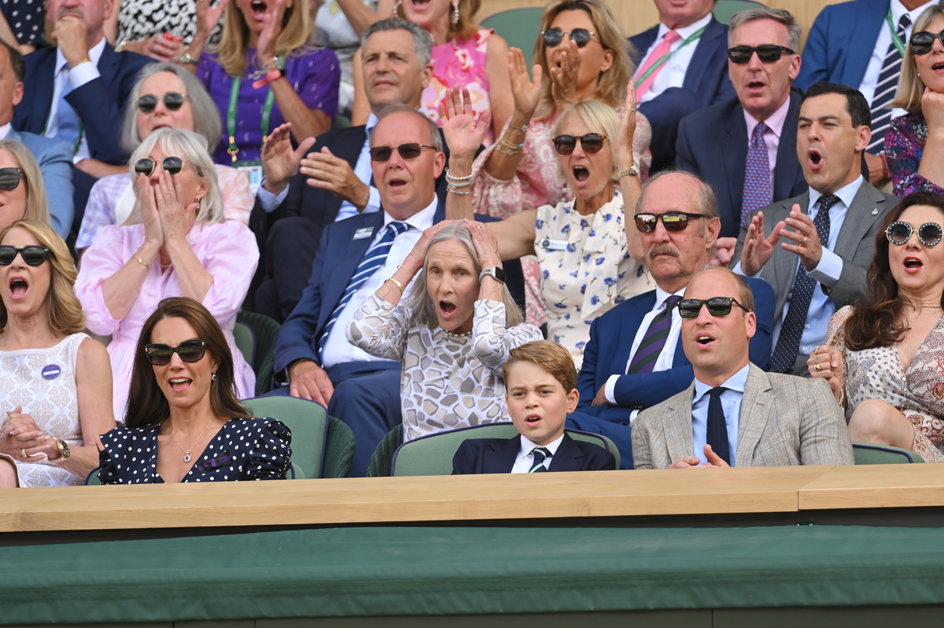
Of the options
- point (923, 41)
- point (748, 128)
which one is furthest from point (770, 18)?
point (923, 41)

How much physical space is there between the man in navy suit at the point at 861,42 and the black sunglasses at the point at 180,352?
284cm

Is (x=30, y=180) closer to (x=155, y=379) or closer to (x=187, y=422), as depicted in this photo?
(x=155, y=379)

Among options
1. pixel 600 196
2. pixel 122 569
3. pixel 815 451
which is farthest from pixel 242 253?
pixel 122 569

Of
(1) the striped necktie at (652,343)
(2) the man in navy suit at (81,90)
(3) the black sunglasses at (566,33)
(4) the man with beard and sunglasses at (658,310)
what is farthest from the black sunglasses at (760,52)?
(2) the man in navy suit at (81,90)

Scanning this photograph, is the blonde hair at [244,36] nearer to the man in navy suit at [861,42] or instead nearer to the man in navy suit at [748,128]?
the man in navy suit at [748,128]

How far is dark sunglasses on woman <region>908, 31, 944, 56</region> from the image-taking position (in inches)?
182

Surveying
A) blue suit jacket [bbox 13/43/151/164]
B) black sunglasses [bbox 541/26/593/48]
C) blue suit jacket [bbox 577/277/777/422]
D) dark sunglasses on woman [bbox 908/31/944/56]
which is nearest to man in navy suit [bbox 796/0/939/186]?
dark sunglasses on woman [bbox 908/31/944/56]

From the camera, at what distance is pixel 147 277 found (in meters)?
4.75

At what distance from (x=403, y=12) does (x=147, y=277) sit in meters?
1.74

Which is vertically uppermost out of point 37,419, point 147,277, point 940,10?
point 940,10

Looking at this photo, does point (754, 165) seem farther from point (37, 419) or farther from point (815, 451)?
point (37, 419)

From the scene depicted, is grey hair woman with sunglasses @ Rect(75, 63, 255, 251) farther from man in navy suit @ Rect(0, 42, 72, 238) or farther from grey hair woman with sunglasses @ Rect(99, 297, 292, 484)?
grey hair woman with sunglasses @ Rect(99, 297, 292, 484)

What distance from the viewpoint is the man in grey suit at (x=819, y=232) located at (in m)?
4.28

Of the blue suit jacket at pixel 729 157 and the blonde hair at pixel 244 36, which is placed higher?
the blonde hair at pixel 244 36
